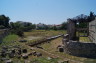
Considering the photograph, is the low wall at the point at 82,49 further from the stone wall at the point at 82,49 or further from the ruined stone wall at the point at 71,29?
the ruined stone wall at the point at 71,29

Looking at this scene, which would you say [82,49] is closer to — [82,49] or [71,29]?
[82,49]

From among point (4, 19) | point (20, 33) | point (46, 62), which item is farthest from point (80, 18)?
point (4, 19)

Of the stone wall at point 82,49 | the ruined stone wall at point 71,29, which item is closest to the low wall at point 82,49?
the stone wall at point 82,49

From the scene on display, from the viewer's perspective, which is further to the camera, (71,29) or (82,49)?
(71,29)

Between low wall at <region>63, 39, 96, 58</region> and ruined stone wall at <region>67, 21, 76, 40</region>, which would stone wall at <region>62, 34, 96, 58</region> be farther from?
ruined stone wall at <region>67, 21, 76, 40</region>

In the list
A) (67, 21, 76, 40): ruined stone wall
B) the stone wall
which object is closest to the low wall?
the stone wall

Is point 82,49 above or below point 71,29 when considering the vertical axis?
below

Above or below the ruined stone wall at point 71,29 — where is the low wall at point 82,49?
below

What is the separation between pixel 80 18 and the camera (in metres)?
36.8

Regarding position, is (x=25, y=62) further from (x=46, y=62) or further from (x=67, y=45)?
(x=67, y=45)

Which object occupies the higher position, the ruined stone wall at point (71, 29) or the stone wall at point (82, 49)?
the ruined stone wall at point (71, 29)

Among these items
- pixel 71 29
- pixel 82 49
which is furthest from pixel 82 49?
pixel 71 29

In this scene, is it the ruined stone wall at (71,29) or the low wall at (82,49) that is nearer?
the low wall at (82,49)

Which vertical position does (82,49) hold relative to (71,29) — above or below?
below
